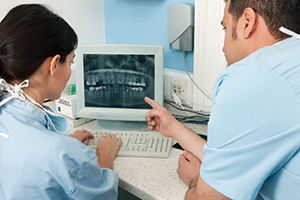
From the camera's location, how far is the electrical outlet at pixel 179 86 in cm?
158

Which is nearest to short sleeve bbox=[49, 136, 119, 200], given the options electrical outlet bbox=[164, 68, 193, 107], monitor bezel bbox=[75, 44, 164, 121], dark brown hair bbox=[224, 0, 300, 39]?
monitor bezel bbox=[75, 44, 164, 121]

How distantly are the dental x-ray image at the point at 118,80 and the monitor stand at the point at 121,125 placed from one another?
0.11 m

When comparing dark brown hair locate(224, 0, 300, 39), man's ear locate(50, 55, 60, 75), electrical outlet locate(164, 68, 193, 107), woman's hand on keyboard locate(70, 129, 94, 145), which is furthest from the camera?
electrical outlet locate(164, 68, 193, 107)

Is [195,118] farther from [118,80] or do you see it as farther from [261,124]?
[261,124]

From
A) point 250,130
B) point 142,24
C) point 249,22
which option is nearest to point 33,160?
point 250,130

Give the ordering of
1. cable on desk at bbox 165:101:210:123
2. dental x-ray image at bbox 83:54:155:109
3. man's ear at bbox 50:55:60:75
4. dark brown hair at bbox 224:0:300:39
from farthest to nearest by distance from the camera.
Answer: cable on desk at bbox 165:101:210:123 < dental x-ray image at bbox 83:54:155:109 < man's ear at bbox 50:55:60:75 < dark brown hair at bbox 224:0:300:39

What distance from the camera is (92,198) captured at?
2.66 feet

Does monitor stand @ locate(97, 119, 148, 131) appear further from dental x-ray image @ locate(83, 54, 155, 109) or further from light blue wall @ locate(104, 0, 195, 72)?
light blue wall @ locate(104, 0, 195, 72)

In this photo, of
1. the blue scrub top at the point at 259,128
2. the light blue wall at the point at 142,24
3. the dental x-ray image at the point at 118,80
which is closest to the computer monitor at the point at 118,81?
the dental x-ray image at the point at 118,80

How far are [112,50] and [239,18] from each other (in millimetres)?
658

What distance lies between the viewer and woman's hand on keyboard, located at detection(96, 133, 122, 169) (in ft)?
3.34

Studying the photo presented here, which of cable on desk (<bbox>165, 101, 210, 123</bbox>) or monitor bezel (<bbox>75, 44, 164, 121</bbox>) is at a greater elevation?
monitor bezel (<bbox>75, 44, 164, 121</bbox>)

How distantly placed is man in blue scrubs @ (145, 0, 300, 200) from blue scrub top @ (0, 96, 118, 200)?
13.5 inches

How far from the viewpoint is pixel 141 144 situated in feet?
3.79
